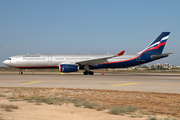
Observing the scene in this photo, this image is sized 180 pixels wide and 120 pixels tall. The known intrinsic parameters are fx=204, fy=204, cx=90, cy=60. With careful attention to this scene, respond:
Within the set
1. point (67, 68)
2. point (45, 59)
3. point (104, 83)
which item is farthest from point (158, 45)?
point (104, 83)

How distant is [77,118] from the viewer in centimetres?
630

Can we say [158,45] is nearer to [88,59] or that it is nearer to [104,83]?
[88,59]

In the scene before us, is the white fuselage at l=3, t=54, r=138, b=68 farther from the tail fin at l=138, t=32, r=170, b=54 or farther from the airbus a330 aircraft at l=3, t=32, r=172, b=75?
the tail fin at l=138, t=32, r=170, b=54

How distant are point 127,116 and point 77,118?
→ 1653mm

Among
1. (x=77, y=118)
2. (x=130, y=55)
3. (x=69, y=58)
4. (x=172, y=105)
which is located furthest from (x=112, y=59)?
(x=77, y=118)

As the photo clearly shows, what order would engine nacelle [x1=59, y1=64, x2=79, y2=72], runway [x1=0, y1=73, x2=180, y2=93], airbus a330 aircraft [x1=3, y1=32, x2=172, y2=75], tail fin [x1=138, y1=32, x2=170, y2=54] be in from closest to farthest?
runway [x1=0, y1=73, x2=180, y2=93] → engine nacelle [x1=59, y1=64, x2=79, y2=72] → airbus a330 aircraft [x1=3, y1=32, x2=172, y2=75] → tail fin [x1=138, y1=32, x2=170, y2=54]

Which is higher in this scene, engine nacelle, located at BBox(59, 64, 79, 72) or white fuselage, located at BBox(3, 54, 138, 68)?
white fuselage, located at BBox(3, 54, 138, 68)

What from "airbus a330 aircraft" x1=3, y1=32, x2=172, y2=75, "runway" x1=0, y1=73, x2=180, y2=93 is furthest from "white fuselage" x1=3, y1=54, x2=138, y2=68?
"runway" x1=0, y1=73, x2=180, y2=93

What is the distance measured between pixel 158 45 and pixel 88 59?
12.7 meters

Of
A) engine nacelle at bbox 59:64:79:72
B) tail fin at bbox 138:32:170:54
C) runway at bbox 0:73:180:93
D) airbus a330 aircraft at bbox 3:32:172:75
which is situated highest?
tail fin at bbox 138:32:170:54

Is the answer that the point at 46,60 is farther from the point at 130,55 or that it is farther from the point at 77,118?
the point at 77,118

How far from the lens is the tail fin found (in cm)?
3603

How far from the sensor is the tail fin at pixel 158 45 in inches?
1419

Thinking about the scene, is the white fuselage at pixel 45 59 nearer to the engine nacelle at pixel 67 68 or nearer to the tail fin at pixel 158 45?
the engine nacelle at pixel 67 68
